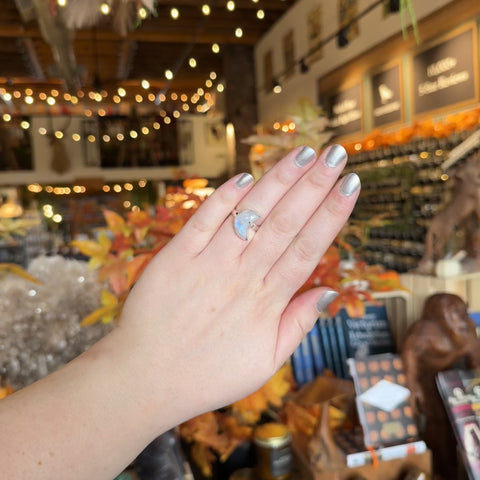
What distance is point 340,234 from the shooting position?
1505 millimetres

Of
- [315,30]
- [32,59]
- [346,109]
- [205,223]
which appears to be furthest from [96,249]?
[32,59]

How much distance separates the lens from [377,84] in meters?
5.06

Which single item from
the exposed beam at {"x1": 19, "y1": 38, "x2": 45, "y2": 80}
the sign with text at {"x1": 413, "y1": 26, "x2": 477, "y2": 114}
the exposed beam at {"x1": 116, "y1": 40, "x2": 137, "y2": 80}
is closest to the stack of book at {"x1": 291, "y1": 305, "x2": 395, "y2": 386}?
the sign with text at {"x1": 413, "y1": 26, "x2": 477, "y2": 114}

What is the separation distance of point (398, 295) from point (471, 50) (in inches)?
111

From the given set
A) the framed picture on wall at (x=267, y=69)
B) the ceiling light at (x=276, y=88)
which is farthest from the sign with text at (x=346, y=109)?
the framed picture on wall at (x=267, y=69)

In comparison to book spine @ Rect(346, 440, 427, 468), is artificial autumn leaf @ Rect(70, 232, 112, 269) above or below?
above

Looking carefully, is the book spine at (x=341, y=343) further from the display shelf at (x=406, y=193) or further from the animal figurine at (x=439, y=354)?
the display shelf at (x=406, y=193)

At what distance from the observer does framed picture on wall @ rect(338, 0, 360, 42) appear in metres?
5.12

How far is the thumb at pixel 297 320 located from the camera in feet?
2.11

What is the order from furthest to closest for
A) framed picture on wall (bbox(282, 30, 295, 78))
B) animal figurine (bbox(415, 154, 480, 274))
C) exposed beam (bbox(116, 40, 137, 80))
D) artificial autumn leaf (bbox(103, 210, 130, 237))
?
1. exposed beam (bbox(116, 40, 137, 80))
2. framed picture on wall (bbox(282, 30, 295, 78))
3. animal figurine (bbox(415, 154, 480, 274))
4. artificial autumn leaf (bbox(103, 210, 130, 237))

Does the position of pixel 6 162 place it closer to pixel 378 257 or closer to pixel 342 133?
pixel 342 133

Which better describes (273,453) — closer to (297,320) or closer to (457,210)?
(297,320)

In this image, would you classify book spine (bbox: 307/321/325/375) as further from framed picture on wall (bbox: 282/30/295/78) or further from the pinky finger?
framed picture on wall (bbox: 282/30/295/78)

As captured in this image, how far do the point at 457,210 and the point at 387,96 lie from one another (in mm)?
3122
